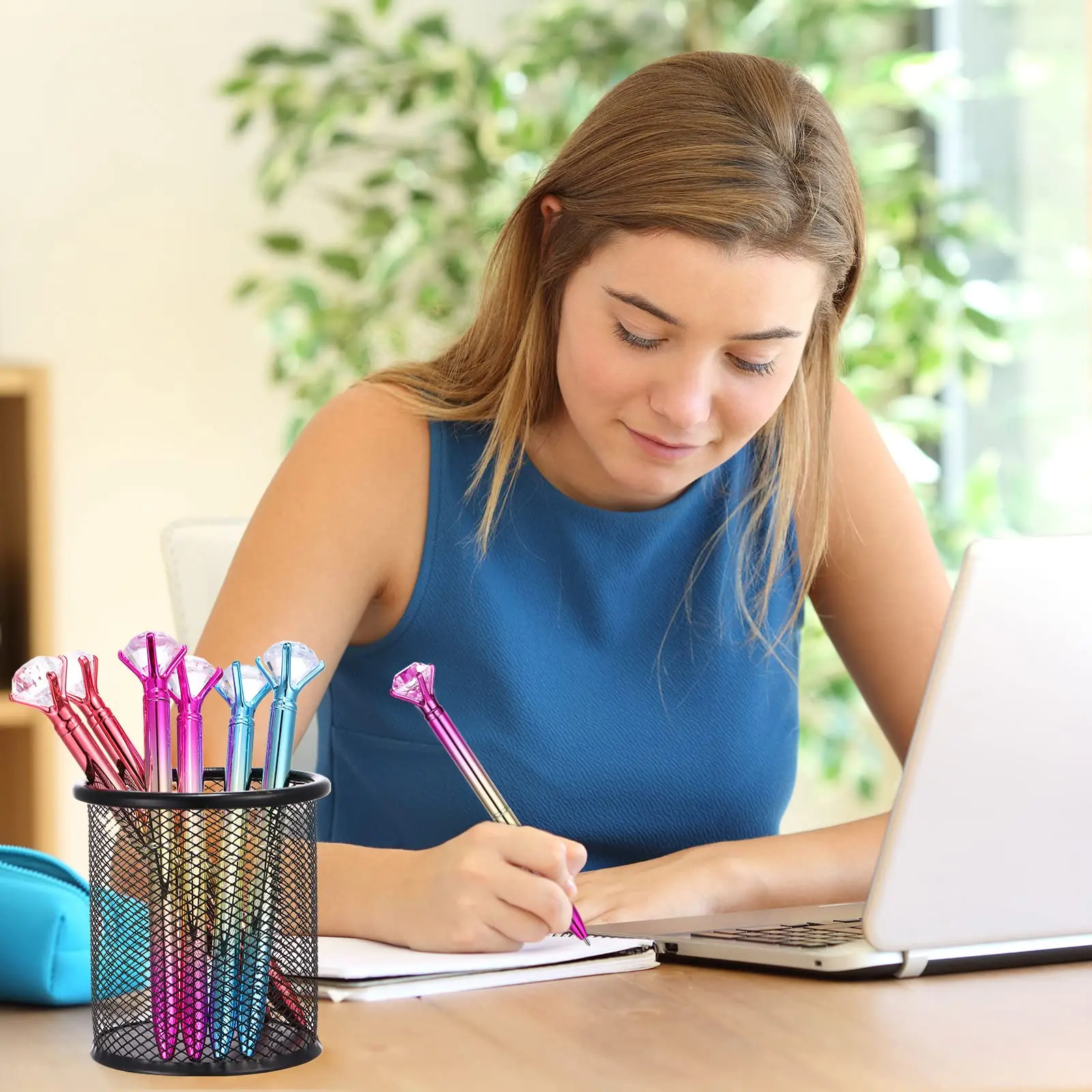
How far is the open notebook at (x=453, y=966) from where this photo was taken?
813 millimetres

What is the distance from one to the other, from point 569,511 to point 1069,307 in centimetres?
159

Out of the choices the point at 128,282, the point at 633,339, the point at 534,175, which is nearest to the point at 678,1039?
the point at 633,339

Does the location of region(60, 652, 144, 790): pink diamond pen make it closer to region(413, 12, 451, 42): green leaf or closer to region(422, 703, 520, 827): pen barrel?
region(422, 703, 520, 827): pen barrel

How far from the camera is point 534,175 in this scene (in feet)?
8.06

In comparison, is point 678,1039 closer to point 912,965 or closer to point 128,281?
point 912,965

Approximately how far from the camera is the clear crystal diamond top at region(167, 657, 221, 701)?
27.1 inches

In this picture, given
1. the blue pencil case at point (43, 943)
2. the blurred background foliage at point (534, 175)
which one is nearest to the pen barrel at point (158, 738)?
the blue pencil case at point (43, 943)

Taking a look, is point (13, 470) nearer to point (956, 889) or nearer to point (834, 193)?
point (834, 193)

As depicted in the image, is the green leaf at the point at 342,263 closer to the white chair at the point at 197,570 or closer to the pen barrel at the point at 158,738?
the white chair at the point at 197,570

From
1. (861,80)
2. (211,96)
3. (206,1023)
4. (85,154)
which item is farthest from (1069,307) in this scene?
(206,1023)

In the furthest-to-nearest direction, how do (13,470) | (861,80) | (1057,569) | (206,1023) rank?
(861,80) < (13,470) < (1057,569) < (206,1023)

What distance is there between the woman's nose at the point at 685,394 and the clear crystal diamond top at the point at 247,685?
0.48 metres

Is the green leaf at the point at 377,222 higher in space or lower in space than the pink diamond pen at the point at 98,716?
higher

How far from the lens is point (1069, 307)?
2.64 meters
